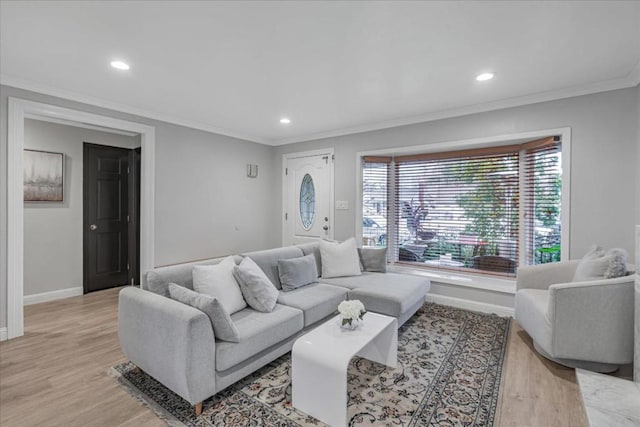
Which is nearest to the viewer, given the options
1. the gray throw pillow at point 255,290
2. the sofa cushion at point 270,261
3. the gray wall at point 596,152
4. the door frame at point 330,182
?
the gray throw pillow at point 255,290

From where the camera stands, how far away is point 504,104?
338cm

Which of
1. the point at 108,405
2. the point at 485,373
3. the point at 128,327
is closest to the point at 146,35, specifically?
the point at 128,327

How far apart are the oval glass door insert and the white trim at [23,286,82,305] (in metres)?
3.47

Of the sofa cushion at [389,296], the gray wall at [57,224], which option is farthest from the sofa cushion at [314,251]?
the gray wall at [57,224]

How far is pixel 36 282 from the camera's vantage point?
156 inches

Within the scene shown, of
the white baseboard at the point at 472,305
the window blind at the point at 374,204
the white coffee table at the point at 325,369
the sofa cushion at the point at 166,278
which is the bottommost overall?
the white baseboard at the point at 472,305

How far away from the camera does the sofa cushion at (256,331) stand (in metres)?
1.90

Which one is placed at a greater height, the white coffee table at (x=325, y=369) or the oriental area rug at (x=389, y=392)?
the white coffee table at (x=325, y=369)

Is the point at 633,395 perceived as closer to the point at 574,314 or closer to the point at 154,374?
the point at 574,314

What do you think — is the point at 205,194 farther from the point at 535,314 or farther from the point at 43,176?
the point at 535,314

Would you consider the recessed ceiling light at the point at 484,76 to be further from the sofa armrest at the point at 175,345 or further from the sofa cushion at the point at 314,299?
the sofa armrest at the point at 175,345

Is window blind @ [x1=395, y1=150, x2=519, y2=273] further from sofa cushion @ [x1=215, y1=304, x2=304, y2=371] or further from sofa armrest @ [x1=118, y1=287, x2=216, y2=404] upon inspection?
sofa armrest @ [x1=118, y1=287, x2=216, y2=404]

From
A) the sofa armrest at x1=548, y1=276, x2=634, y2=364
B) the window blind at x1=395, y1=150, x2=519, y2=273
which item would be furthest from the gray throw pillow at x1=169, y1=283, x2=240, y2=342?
the window blind at x1=395, y1=150, x2=519, y2=273

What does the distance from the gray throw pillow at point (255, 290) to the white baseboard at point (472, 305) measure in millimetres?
2364
